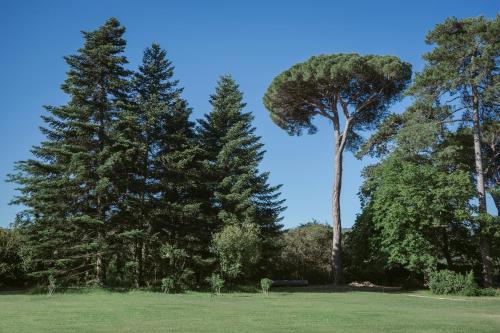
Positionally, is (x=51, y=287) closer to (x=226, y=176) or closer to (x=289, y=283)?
(x=226, y=176)

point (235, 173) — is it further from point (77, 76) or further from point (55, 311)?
point (55, 311)

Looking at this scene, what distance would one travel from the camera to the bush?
26.4m

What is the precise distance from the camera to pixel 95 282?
27.6 m

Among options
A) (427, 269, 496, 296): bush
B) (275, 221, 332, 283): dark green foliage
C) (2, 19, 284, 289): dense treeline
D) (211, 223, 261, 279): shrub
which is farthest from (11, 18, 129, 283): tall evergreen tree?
(427, 269, 496, 296): bush

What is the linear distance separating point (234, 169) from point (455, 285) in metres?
16.5

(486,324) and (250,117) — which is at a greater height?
(250,117)

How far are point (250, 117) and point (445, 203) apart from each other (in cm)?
1532

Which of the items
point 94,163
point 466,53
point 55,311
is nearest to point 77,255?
point 94,163

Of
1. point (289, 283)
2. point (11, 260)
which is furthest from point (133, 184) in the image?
point (289, 283)

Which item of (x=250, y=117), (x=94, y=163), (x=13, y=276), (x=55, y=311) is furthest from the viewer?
(x=250, y=117)

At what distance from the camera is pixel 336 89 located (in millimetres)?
Result: 34312

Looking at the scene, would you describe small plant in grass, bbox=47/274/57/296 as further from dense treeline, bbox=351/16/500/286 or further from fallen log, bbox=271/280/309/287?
dense treeline, bbox=351/16/500/286

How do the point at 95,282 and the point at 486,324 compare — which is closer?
the point at 486,324

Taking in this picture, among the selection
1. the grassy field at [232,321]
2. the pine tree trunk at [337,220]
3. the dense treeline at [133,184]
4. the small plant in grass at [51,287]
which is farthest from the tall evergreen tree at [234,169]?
the grassy field at [232,321]
